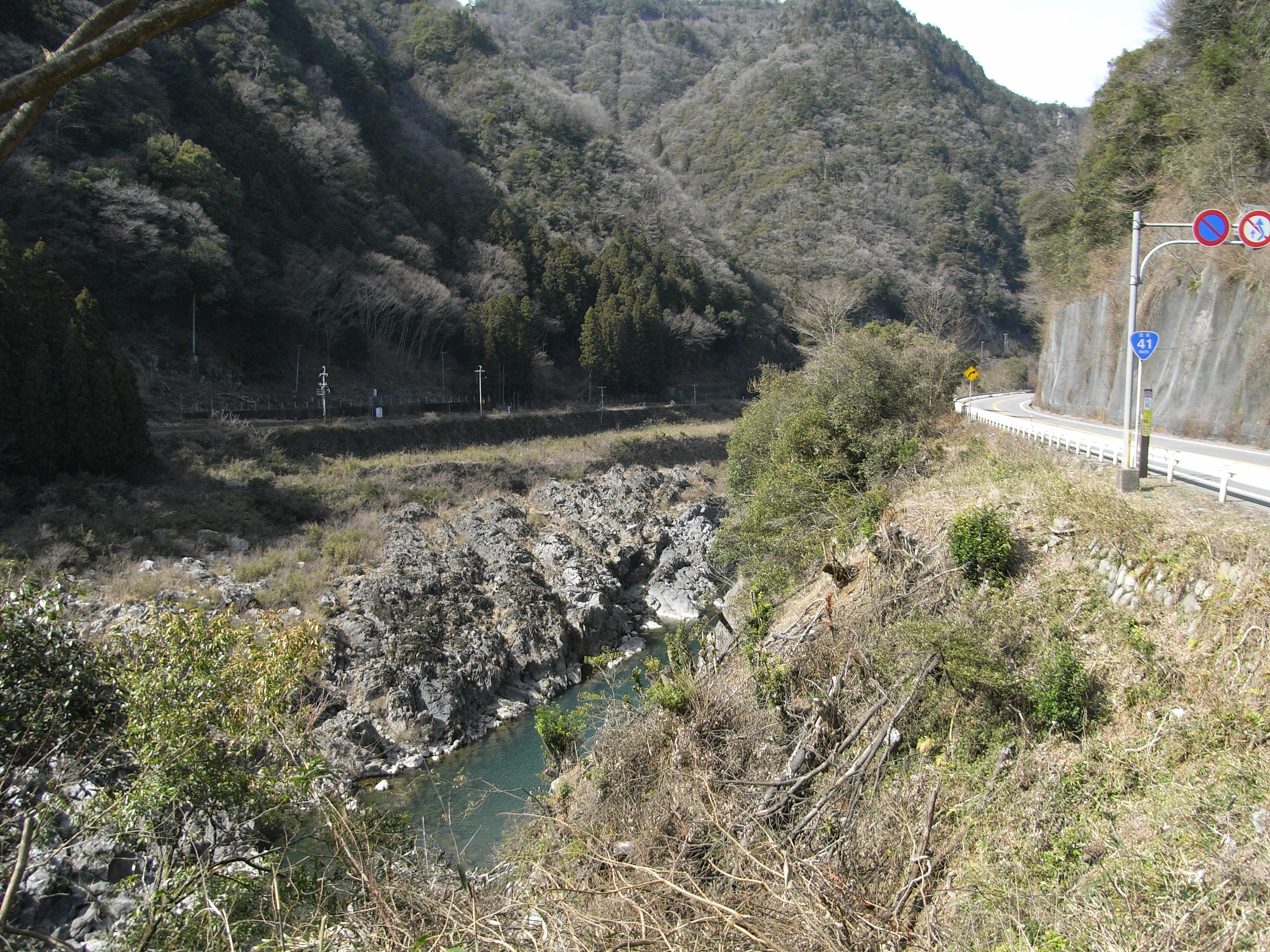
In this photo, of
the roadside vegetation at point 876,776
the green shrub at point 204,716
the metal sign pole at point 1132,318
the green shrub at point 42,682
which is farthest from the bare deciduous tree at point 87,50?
the metal sign pole at point 1132,318

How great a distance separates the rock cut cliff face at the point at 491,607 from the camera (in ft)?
48.6

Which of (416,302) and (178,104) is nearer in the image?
(178,104)

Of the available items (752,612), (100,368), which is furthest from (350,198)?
(752,612)

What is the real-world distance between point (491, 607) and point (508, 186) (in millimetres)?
45153

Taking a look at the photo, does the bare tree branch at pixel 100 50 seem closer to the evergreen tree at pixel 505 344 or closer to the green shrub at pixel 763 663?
the green shrub at pixel 763 663

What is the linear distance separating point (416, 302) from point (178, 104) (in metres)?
13.7

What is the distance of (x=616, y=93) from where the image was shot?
9944 cm

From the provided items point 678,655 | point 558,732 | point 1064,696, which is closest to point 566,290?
point 678,655

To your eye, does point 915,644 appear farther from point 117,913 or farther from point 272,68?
point 272,68

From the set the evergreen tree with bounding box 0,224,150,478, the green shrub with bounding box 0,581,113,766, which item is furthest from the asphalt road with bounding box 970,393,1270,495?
the evergreen tree with bounding box 0,224,150,478

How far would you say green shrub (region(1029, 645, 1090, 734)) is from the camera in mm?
6551

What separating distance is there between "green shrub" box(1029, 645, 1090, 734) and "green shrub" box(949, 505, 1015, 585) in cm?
207

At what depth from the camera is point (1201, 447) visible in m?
13.0

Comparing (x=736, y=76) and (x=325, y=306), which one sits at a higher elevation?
(x=736, y=76)
